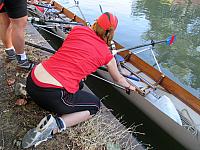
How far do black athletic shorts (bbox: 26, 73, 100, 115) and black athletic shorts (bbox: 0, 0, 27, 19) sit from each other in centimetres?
102

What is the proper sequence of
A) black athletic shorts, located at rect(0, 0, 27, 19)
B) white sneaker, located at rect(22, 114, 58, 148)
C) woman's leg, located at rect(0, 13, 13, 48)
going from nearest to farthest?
1. white sneaker, located at rect(22, 114, 58, 148)
2. black athletic shorts, located at rect(0, 0, 27, 19)
3. woman's leg, located at rect(0, 13, 13, 48)

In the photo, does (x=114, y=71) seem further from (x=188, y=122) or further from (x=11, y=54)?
(x=188, y=122)

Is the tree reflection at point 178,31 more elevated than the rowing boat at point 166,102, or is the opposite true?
the rowing boat at point 166,102

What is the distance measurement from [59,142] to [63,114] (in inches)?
10.7

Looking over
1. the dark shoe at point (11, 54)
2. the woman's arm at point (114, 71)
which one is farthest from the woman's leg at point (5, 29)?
the woman's arm at point (114, 71)

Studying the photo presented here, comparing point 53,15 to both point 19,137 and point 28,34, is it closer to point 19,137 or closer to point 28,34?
point 28,34

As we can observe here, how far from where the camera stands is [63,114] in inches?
105

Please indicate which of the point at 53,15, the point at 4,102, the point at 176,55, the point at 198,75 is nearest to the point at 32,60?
the point at 4,102

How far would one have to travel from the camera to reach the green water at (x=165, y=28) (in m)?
8.09

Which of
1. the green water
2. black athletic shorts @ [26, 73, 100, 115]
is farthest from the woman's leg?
the green water

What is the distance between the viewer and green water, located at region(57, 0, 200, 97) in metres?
8.09

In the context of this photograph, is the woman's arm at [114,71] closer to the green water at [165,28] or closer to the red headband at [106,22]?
the red headband at [106,22]

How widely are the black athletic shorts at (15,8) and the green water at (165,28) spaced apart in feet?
16.2

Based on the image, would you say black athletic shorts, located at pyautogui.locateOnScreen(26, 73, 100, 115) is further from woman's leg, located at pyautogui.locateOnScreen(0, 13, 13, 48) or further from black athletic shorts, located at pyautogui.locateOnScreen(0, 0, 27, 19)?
woman's leg, located at pyautogui.locateOnScreen(0, 13, 13, 48)
